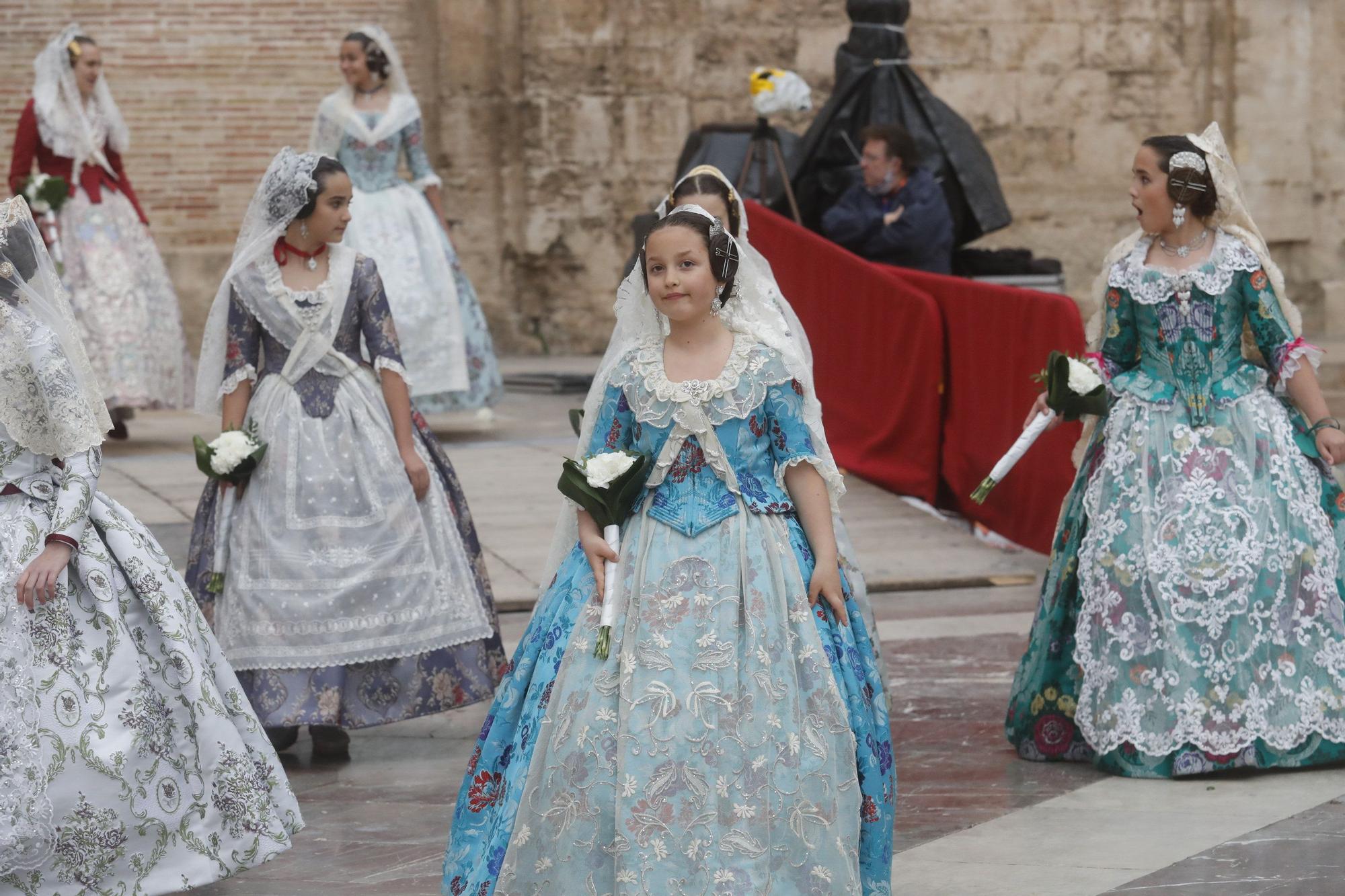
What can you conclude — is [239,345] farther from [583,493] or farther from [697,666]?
[697,666]

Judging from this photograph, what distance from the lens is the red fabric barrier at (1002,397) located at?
28.1 ft

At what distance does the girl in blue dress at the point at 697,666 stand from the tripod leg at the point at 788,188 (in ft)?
22.3

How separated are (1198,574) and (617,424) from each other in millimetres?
2018

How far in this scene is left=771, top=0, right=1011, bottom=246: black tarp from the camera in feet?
36.0

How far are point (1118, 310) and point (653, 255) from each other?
2080 mm

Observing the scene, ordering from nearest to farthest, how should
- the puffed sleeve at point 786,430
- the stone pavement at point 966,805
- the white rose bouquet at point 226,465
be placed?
the puffed sleeve at point 786,430 → the stone pavement at point 966,805 → the white rose bouquet at point 226,465

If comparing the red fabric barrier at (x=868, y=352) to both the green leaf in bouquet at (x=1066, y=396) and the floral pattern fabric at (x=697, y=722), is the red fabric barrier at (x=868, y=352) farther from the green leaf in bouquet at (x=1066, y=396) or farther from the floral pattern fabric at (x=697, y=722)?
the floral pattern fabric at (x=697, y=722)

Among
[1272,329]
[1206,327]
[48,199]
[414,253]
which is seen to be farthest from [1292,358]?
[48,199]

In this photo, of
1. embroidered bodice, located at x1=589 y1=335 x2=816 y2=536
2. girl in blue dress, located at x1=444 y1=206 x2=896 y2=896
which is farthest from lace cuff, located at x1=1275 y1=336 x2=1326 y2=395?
embroidered bodice, located at x1=589 y1=335 x2=816 y2=536

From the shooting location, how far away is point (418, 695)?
5.96 metres

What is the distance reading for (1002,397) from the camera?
8977mm

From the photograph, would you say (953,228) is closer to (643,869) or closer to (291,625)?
(291,625)

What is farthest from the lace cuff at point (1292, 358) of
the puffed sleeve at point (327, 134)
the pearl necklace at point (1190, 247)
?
the puffed sleeve at point (327, 134)

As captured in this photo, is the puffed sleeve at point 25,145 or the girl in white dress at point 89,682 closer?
the girl in white dress at point 89,682
